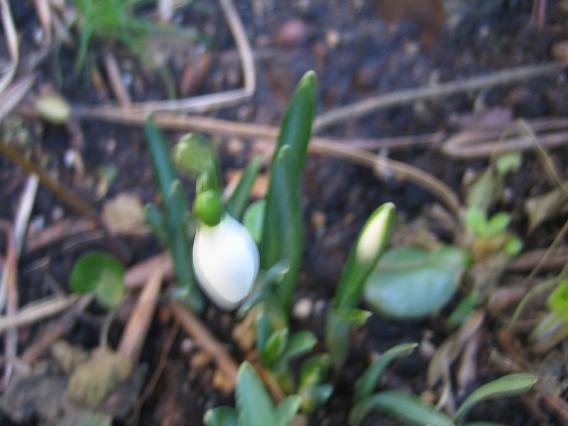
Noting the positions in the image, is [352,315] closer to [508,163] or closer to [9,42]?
[508,163]

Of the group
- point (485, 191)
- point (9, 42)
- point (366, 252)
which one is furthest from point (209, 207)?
point (9, 42)

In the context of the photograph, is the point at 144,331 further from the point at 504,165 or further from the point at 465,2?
the point at 465,2

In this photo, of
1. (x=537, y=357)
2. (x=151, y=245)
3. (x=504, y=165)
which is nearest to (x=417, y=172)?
(x=504, y=165)

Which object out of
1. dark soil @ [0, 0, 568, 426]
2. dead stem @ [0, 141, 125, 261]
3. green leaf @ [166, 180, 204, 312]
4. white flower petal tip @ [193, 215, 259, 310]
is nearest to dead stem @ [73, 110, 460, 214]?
dark soil @ [0, 0, 568, 426]

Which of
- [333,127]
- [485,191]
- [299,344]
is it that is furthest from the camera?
[333,127]

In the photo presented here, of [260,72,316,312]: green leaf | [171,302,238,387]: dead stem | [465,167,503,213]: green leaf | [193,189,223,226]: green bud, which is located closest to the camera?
[193,189,223,226]: green bud

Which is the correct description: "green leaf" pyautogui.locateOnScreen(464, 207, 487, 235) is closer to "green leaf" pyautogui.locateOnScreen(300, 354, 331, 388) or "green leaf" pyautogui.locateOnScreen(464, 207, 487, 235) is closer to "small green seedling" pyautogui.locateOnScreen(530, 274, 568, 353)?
"small green seedling" pyautogui.locateOnScreen(530, 274, 568, 353)
